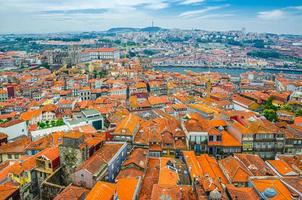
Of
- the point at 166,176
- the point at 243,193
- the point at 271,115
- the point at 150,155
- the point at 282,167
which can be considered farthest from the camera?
the point at 271,115

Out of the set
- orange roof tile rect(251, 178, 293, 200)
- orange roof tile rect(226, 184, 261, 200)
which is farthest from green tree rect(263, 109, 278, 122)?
orange roof tile rect(226, 184, 261, 200)

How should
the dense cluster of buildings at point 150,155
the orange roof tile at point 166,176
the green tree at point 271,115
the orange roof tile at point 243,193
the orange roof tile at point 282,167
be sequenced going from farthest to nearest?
the green tree at point 271,115 → the orange roof tile at point 282,167 → the orange roof tile at point 166,176 → the dense cluster of buildings at point 150,155 → the orange roof tile at point 243,193

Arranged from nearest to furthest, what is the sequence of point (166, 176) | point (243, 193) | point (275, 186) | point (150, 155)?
point (243, 193) < point (275, 186) < point (166, 176) < point (150, 155)

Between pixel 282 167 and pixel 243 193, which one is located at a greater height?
pixel 243 193

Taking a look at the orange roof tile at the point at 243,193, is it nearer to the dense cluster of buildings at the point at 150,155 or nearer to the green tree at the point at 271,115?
the dense cluster of buildings at the point at 150,155

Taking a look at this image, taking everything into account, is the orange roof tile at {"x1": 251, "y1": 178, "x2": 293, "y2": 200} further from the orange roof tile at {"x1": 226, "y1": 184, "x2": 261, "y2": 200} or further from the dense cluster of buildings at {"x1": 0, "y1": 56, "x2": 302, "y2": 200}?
the orange roof tile at {"x1": 226, "y1": 184, "x2": 261, "y2": 200}

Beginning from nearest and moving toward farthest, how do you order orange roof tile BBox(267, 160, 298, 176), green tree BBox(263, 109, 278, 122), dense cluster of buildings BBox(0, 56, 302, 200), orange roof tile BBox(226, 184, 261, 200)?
1. orange roof tile BBox(226, 184, 261, 200)
2. dense cluster of buildings BBox(0, 56, 302, 200)
3. orange roof tile BBox(267, 160, 298, 176)
4. green tree BBox(263, 109, 278, 122)

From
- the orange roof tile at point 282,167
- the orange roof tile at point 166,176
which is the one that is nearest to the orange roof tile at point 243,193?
the orange roof tile at point 166,176

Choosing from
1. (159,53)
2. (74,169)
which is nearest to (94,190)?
(74,169)

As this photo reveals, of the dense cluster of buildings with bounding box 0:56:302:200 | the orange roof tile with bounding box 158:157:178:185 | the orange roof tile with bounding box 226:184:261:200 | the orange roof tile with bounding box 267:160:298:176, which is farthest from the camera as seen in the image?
the orange roof tile with bounding box 267:160:298:176

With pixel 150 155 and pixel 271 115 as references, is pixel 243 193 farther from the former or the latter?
pixel 271 115

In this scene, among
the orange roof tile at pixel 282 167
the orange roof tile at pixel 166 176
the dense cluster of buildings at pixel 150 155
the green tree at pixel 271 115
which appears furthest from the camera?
the green tree at pixel 271 115

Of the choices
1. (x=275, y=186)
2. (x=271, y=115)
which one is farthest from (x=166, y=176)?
(x=271, y=115)

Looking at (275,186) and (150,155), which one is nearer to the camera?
(275,186)
